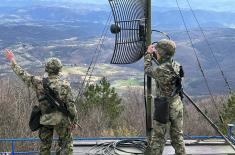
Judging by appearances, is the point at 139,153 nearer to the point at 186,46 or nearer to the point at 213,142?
the point at 213,142

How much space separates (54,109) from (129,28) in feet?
7.65

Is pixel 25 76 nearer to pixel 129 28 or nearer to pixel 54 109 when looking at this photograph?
pixel 54 109

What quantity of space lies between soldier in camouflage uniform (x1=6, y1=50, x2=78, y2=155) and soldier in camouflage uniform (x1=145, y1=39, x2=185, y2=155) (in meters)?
1.42

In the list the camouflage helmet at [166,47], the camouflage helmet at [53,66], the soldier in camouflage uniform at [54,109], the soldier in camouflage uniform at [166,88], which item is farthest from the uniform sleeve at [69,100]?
the camouflage helmet at [166,47]

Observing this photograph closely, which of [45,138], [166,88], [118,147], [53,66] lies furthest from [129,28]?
[45,138]

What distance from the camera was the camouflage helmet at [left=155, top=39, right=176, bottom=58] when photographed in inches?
348

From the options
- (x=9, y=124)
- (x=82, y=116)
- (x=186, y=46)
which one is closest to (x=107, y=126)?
(x=82, y=116)

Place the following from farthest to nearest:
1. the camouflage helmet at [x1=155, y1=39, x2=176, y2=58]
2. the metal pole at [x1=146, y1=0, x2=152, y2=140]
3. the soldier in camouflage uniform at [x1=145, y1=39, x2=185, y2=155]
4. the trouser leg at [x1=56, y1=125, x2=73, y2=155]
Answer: the metal pole at [x1=146, y1=0, x2=152, y2=140] < the trouser leg at [x1=56, y1=125, x2=73, y2=155] < the soldier in camouflage uniform at [x1=145, y1=39, x2=185, y2=155] < the camouflage helmet at [x1=155, y1=39, x2=176, y2=58]

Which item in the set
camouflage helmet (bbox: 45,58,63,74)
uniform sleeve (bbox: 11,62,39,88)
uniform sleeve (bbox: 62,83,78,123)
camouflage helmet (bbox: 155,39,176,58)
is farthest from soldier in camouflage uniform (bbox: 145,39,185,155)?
uniform sleeve (bbox: 11,62,39,88)

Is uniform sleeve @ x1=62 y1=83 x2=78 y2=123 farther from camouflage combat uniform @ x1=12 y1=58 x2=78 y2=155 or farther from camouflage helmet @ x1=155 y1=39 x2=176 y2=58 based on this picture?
camouflage helmet @ x1=155 y1=39 x2=176 y2=58

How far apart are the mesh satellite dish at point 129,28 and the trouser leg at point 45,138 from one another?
6.80ft

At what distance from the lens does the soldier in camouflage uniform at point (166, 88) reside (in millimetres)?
8945

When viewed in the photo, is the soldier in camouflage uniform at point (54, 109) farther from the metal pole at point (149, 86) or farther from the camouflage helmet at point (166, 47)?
the metal pole at point (149, 86)

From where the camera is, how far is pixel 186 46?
626ft
